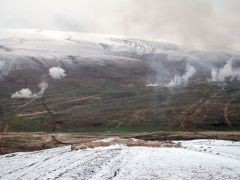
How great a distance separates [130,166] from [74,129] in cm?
13915

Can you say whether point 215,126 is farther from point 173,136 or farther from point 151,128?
point 173,136

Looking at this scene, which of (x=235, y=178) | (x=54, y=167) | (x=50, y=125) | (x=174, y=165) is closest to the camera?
(x=235, y=178)

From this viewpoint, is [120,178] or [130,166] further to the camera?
[130,166]

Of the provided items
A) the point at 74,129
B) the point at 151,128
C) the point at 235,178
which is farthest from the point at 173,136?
the point at 235,178

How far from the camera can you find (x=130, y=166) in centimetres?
3884

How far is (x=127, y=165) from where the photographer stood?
39344mm

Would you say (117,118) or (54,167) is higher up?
(117,118)

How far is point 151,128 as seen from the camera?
169 meters

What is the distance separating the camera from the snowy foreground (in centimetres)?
3600

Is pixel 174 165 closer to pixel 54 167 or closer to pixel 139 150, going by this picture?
pixel 139 150

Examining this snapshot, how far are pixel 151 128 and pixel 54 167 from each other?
426 ft

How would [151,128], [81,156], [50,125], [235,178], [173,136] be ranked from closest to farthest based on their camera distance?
[235,178], [81,156], [173,136], [151,128], [50,125]

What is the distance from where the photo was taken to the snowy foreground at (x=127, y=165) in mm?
36000

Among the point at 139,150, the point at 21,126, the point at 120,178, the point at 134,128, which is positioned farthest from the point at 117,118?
the point at 120,178
